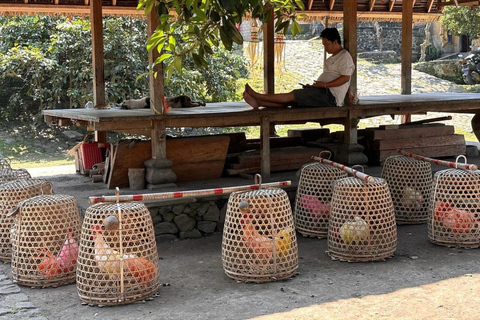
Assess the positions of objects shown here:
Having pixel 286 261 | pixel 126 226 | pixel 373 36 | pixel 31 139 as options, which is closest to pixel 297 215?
pixel 286 261

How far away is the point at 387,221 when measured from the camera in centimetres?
549

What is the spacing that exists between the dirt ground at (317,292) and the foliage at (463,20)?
52.0ft

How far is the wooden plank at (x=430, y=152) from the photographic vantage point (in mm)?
8188

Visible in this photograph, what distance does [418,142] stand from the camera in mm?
8406

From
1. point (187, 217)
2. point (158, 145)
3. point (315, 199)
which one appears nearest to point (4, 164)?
point (158, 145)

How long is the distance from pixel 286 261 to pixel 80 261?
1515mm

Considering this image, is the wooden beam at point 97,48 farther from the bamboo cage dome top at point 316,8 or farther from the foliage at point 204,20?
the foliage at point 204,20

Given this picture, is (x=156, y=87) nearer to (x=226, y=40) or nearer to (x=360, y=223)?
(x=226, y=40)

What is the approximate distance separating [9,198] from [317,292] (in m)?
2.83

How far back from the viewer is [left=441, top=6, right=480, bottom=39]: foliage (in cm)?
1994

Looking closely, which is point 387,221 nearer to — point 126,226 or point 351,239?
point 351,239

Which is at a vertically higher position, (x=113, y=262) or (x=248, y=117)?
(x=248, y=117)

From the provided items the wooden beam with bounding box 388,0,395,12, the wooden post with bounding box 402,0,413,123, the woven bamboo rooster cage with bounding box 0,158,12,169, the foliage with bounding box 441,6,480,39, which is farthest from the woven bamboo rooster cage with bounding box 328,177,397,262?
the foliage with bounding box 441,6,480,39

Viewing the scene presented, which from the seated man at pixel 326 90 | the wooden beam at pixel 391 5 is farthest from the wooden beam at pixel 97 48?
the wooden beam at pixel 391 5
